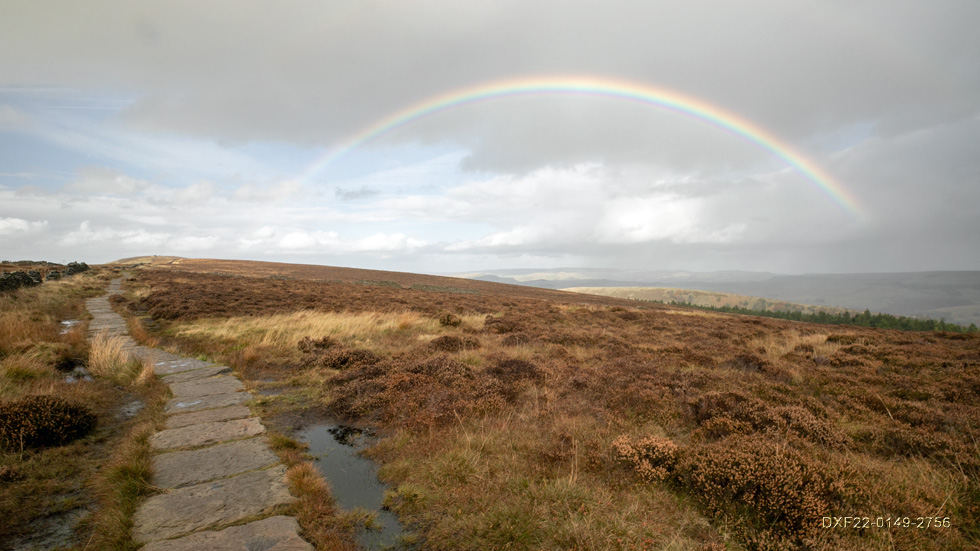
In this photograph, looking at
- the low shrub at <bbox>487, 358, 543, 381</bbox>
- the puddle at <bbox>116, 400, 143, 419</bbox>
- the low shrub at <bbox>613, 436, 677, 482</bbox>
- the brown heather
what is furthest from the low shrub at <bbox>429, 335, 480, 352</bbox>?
the low shrub at <bbox>613, 436, 677, 482</bbox>

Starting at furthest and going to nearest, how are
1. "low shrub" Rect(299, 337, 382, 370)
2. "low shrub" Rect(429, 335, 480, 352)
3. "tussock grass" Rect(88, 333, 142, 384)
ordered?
"low shrub" Rect(429, 335, 480, 352), "low shrub" Rect(299, 337, 382, 370), "tussock grass" Rect(88, 333, 142, 384)

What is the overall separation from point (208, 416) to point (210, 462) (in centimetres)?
176

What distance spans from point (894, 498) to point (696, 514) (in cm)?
221

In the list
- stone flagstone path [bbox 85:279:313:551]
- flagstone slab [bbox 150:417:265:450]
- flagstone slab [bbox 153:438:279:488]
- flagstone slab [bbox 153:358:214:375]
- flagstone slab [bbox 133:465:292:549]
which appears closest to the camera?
stone flagstone path [bbox 85:279:313:551]

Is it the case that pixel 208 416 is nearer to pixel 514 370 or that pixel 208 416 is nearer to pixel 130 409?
pixel 130 409

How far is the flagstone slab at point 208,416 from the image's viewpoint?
5.83 meters

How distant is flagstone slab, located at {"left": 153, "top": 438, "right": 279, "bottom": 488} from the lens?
4367mm

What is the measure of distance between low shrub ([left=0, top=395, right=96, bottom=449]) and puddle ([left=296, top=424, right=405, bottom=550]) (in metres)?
2.90

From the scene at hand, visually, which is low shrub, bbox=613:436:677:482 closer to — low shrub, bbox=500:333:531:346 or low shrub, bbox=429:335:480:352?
low shrub, bbox=429:335:480:352

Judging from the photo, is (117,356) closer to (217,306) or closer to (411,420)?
(411,420)

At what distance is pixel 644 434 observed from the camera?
5.66 metres

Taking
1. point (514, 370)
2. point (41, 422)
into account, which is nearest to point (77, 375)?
point (41, 422)

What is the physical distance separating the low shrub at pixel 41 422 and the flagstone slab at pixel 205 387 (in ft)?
5.18

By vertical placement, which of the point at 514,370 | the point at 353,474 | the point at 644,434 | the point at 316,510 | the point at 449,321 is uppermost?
the point at 449,321
